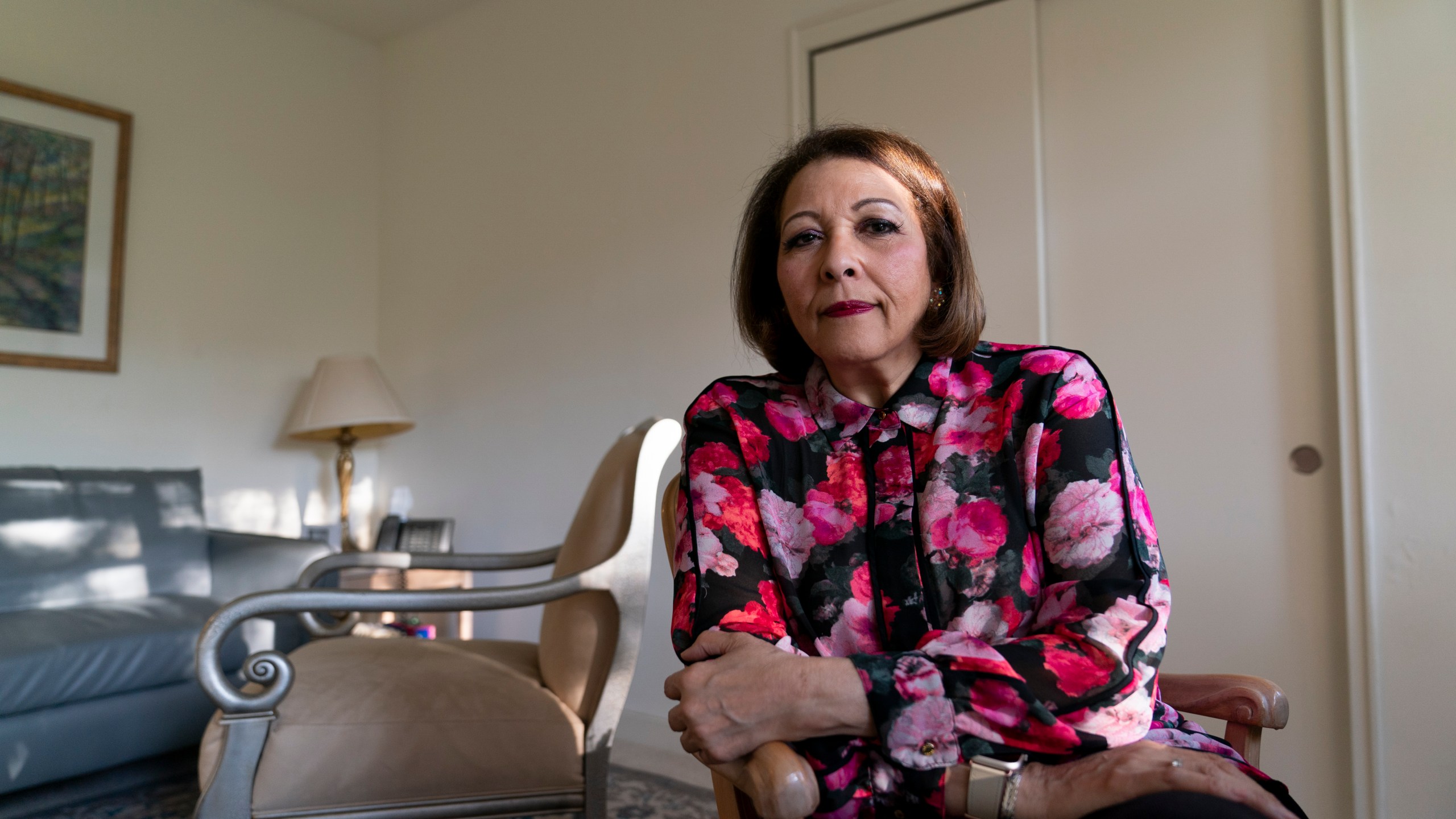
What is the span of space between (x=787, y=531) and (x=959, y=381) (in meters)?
0.29

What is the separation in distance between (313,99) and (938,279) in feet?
13.1

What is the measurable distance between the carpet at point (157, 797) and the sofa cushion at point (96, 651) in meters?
0.28

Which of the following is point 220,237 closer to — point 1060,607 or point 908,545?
point 908,545

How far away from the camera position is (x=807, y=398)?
1230mm

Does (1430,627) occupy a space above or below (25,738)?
above

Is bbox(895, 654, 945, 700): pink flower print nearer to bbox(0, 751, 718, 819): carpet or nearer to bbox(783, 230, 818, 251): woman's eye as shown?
bbox(783, 230, 818, 251): woman's eye

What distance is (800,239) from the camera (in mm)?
1188

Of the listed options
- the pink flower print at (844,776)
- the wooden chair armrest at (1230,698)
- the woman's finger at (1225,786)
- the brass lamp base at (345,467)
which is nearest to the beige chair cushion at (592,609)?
the pink flower print at (844,776)

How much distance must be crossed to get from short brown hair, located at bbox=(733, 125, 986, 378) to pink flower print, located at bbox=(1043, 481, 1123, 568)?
0.27m

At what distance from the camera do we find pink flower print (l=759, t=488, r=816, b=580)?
1098mm

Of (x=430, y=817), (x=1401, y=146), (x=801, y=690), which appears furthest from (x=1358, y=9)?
(x=430, y=817)

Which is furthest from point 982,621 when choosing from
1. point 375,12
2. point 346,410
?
point 375,12

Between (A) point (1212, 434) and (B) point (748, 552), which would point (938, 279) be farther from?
(A) point (1212, 434)

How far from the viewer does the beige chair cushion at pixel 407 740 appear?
146 cm
